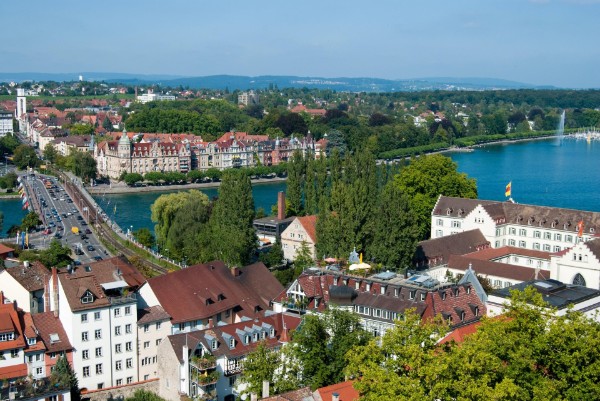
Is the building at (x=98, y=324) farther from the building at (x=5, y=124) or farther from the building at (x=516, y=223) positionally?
the building at (x=5, y=124)

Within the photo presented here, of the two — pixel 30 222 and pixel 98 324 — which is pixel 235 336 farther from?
pixel 30 222

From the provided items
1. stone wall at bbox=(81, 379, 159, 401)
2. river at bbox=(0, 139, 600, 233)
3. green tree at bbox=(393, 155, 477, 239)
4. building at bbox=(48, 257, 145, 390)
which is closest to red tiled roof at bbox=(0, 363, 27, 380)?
building at bbox=(48, 257, 145, 390)

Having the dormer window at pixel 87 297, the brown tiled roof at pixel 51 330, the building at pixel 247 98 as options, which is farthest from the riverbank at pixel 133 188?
the building at pixel 247 98

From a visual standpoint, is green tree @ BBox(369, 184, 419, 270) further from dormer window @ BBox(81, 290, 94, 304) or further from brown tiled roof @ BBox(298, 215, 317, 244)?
dormer window @ BBox(81, 290, 94, 304)

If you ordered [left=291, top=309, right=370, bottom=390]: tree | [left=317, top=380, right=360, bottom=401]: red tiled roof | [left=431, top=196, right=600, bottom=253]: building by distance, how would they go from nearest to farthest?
[left=317, top=380, right=360, bottom=401]: red tiled roof, [left=291, top=309, right=370, bottom=390]: tree, [left=431, top=196, right=600, bottom=253]: building

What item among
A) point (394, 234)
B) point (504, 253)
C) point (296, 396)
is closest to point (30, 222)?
point (394, 234)

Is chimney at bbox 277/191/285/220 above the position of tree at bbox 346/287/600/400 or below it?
below

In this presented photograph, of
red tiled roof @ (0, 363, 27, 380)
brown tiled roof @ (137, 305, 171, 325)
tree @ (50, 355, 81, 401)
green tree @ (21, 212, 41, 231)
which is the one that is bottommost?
green tree @ (21, 212, 41, 231)
